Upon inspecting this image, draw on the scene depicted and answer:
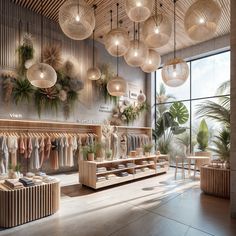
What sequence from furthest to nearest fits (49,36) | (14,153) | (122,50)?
(49,36)
(14,153)
(122,50)

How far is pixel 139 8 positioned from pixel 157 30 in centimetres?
53

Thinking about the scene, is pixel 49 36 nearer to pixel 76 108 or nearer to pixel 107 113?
pixel 76 108

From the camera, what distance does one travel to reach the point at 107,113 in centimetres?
855

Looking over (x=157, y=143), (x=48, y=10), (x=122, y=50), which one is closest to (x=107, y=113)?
(x=157, y=143)

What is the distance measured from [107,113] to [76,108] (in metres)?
1.49

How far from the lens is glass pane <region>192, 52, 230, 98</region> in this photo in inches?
312

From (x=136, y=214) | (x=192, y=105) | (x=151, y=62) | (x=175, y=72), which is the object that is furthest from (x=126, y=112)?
(x=136, y=214)

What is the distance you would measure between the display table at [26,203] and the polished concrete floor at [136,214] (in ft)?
0.40

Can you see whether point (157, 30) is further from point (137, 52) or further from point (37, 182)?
point (37, 182)

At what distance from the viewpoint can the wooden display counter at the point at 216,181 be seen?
4.79m

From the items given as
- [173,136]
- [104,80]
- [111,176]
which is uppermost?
[104,80]

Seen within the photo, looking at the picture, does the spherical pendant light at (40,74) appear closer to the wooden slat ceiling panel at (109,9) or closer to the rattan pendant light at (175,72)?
the rattan pendant light at (175,72)

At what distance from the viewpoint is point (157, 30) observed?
329 centimetres

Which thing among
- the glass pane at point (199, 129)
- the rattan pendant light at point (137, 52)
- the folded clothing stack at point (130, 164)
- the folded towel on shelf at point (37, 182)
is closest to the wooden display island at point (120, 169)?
the folded clothing stack at point (130, 164)
